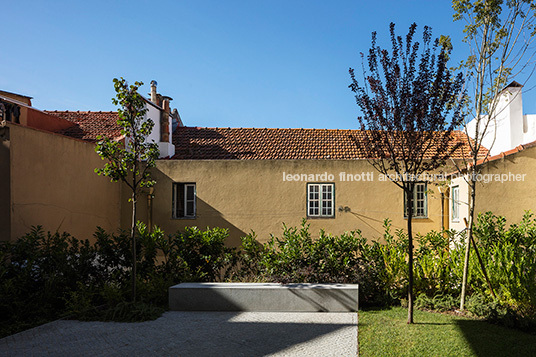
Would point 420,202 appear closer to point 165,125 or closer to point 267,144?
point 267,144

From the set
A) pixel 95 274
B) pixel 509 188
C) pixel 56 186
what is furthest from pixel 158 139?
pixel 509 188

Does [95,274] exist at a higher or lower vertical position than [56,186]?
lower

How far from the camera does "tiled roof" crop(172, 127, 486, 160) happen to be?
1762 cm

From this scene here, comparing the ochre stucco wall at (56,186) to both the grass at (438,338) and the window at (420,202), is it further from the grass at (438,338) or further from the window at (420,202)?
the window at (420,202)

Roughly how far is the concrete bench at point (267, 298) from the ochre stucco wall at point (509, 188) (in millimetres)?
5352

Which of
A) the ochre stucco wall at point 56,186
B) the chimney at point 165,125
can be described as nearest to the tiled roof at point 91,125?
the chimney at point 165,125

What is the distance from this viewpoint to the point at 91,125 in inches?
708

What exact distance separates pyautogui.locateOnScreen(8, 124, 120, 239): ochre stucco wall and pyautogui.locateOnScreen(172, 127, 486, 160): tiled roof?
13.1 feet

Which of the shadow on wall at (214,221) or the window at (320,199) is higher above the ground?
the window at (320,199)

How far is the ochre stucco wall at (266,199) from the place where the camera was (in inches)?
617

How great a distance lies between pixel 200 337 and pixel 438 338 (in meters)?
3.50

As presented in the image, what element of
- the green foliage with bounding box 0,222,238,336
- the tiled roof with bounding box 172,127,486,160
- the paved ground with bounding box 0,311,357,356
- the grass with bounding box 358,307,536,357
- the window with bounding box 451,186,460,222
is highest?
the tiled roof with bounding box 172,127,486,160

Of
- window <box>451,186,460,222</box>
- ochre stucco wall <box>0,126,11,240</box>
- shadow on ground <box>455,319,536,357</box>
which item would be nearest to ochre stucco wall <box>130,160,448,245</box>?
window <box>451,186,460,222</box>

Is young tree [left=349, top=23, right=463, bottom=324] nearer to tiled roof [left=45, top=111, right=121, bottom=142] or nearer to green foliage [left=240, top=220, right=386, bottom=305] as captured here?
green foliage [left=240, top=220, right=386, bottom=305]
